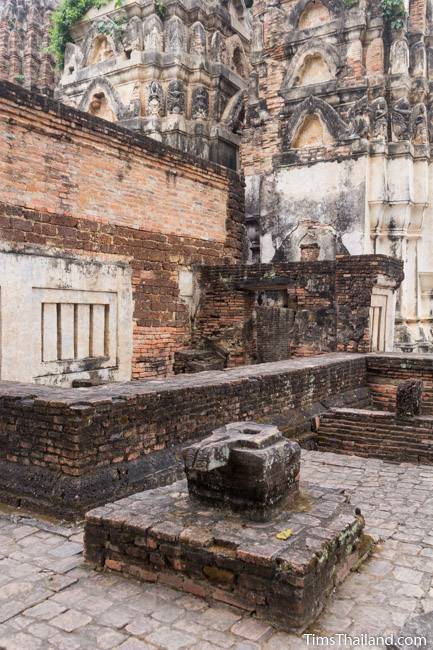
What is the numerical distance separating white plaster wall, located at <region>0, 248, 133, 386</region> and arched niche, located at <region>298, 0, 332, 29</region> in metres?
10.4

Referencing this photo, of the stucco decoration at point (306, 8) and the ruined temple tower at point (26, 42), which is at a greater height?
the ruined temple tower at point (26, 42)

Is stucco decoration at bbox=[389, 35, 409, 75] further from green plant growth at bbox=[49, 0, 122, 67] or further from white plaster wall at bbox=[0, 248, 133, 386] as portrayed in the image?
white plaster wall at bbox=[0, 248, 133, 386]

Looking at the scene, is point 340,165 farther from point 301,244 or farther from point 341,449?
point 341,449

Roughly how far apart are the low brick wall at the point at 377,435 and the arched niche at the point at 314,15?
12.1 metres

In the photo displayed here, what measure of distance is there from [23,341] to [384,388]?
5730 millimetres

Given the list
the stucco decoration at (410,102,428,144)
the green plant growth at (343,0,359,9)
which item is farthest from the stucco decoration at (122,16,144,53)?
the stucco decoration at (410,102,428,144)

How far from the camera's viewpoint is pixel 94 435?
4.45 meters

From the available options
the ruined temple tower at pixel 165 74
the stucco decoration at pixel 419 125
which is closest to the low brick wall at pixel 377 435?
the stucco decoration at pixel 419 125

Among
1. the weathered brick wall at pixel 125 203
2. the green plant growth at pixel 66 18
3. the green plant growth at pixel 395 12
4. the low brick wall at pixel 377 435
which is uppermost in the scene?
the green plant growth at pixel 66 18

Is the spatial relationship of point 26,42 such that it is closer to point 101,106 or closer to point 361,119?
point 101,106

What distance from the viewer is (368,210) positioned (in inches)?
578

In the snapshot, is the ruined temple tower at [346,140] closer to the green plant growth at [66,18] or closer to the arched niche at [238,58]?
the arched niche at [238,58]

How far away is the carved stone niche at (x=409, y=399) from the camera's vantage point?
24.8 feet

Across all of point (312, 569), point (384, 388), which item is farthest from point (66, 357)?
point (312, 569)
